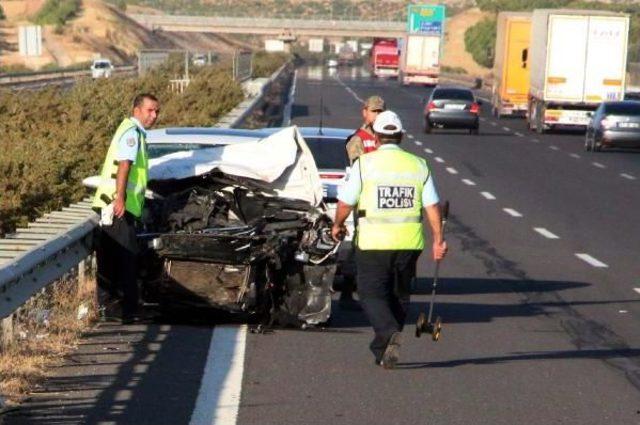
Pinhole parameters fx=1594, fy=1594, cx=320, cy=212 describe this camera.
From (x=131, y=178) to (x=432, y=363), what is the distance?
284 centimetres

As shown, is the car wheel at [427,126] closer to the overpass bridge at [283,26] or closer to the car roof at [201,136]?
the car roof at [201,136]

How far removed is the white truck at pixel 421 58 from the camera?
100 m

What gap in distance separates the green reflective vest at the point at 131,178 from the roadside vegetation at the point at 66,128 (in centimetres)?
342

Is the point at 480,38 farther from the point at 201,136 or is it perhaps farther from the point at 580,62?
the point at 201,136

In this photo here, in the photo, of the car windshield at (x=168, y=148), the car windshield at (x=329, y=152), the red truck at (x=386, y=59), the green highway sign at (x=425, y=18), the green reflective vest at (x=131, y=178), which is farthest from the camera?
the red truck at (x=386, y=59)

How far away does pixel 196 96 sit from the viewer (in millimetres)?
38250

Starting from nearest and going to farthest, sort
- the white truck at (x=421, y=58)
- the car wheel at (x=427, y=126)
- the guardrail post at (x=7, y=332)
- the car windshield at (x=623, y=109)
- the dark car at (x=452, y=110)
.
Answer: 1. the guardrail post at (x=7, y=332)
2. the car windshield at (x=623, y=109)
3. the dark car at (x=452, y=110)
4. the car wheel at (x=427, y=126)
5. the white truck at (x=421, y=58)

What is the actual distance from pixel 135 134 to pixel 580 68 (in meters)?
36.6

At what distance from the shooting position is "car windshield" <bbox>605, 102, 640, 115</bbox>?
39375 millimetres

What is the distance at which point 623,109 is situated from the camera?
130ft

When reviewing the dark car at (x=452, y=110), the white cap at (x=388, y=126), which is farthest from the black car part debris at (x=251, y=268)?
the dark car at (x=452, y=110)

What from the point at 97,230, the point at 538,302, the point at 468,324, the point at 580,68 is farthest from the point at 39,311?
the point at 580,68

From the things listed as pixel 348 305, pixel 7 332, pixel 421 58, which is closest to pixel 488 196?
pixel 348 305

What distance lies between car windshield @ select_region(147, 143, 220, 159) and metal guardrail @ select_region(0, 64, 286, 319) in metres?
0.79
